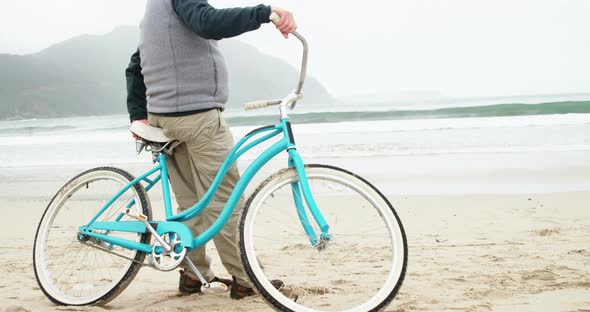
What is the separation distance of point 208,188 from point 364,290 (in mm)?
1092

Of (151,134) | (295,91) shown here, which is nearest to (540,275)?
(295,91)

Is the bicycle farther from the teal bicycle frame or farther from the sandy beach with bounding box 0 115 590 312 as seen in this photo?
the sandy beach with bounding box 0 115 590 312

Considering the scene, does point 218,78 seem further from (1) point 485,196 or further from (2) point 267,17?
(1) point 485,196

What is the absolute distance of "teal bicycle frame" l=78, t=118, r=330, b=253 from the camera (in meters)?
2.39

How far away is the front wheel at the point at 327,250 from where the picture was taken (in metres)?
2.30

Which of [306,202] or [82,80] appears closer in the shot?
[306,202]

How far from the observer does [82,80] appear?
8838cm

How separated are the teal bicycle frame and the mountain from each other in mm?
51655

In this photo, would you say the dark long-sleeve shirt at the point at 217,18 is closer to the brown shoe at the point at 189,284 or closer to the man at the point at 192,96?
the man at the point at 192,96

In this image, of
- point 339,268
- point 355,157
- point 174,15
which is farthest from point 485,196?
point 174,15

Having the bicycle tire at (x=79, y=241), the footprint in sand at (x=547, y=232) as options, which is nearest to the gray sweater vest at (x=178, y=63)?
the bicycle tire at (x=79, y=241)

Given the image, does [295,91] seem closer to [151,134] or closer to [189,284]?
[151,134]

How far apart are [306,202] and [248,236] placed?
0.91ft

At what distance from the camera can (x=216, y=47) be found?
2.95 metres
